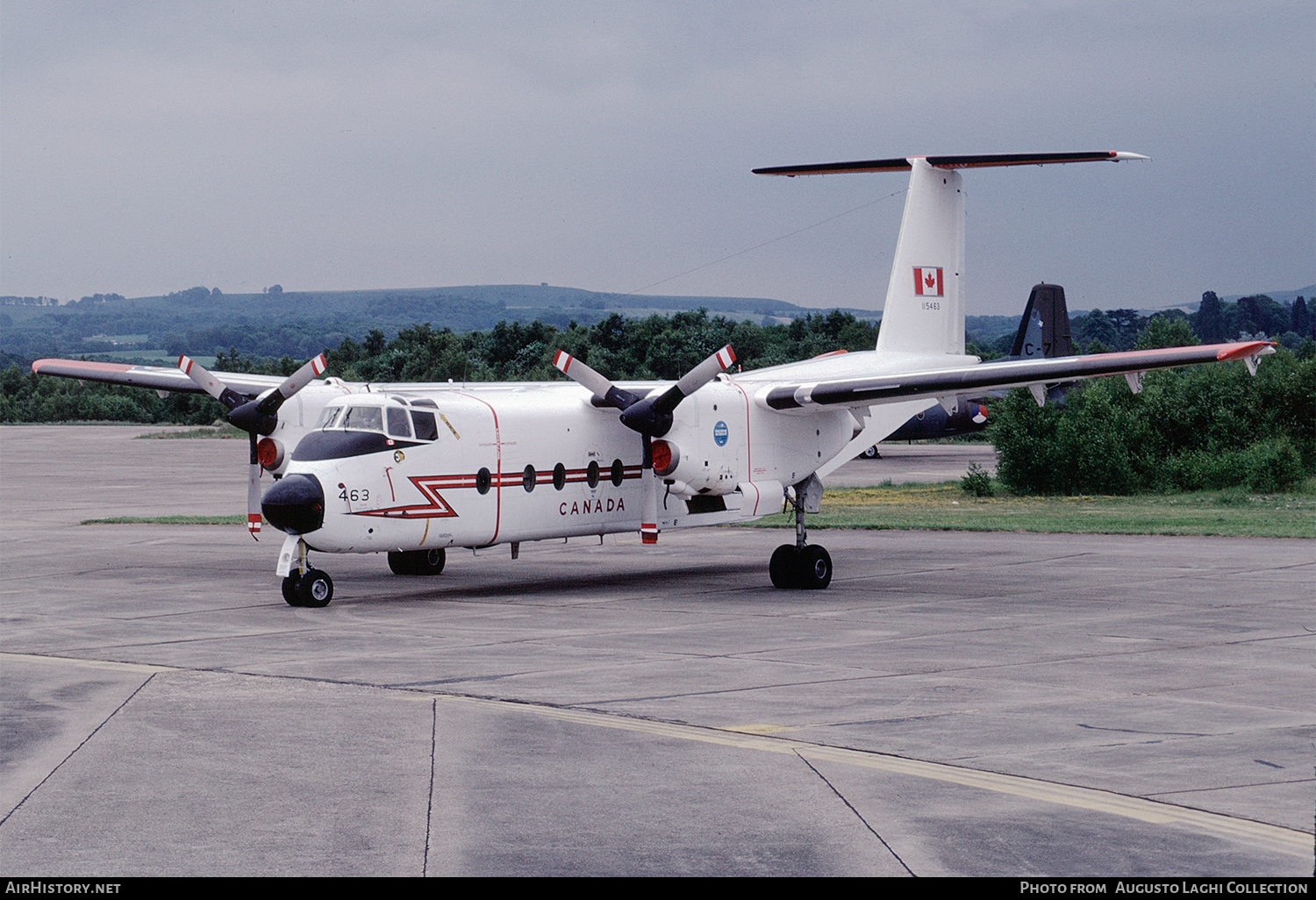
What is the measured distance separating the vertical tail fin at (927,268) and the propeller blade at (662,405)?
262 inches

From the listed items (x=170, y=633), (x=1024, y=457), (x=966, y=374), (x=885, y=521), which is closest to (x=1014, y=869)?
(x=170, y=633)

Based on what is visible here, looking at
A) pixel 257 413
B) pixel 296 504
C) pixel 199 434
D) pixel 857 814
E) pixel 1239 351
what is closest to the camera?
pixel 857 814

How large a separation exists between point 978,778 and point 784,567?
12423mm

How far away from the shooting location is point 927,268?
2667cm

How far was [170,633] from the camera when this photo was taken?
17203mm

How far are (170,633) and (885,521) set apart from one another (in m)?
19.0

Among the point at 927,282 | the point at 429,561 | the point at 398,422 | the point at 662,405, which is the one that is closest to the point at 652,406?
the point at 662,405

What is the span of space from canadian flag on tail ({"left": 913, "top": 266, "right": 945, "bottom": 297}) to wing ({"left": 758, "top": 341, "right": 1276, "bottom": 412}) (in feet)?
15.0

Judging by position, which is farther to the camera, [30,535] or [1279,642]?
[30,535]

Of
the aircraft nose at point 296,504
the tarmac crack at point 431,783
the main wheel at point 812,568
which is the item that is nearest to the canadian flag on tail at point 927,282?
the main wheel at point 812,568

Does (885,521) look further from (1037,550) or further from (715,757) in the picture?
(715,757)

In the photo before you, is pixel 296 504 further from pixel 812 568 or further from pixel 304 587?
pixel 812 568

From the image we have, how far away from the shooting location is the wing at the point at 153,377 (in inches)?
1032

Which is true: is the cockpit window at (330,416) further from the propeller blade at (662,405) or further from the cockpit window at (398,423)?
the propeller blade at (662,405)
